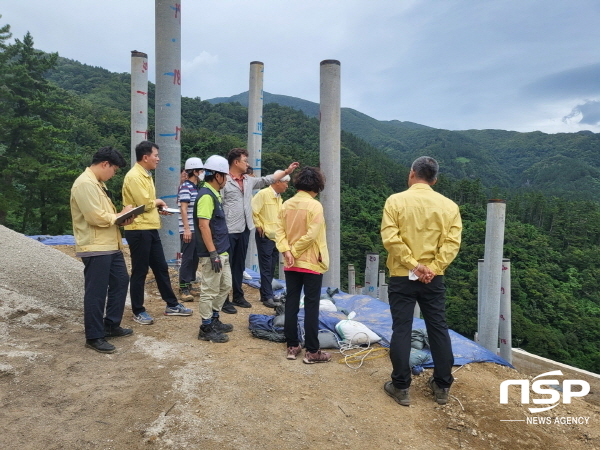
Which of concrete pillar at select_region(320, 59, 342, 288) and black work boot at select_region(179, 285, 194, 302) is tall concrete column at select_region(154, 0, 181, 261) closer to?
black work boot at select_region(179, 285, 194, 302)

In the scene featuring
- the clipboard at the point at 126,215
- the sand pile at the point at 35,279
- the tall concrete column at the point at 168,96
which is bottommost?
the sand pile at the point at 35,279

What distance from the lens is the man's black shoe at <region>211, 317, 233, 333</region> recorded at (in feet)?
13.1

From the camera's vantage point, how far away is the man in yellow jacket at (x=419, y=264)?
2.88m

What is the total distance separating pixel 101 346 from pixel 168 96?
11.8 ft

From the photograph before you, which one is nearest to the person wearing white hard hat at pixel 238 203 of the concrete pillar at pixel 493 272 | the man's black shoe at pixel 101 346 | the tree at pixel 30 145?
the man's black shoe at pixel 101 346

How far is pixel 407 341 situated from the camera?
9.49 feet

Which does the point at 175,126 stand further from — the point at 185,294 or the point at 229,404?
the point at 229,404

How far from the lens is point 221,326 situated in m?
4.03

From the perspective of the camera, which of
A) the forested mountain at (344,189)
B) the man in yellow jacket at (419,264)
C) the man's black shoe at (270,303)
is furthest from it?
the forested mountain at (344,189)

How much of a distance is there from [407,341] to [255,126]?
7.43 metres

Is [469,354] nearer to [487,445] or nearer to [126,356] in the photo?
[487,445]

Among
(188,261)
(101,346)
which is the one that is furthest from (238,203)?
(101,346)

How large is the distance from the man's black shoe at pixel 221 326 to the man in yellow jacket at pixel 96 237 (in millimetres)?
912

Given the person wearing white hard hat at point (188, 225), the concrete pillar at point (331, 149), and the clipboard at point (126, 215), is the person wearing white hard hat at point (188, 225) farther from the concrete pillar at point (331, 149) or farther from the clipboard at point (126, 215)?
the concrete pillar at point (331, 149)
